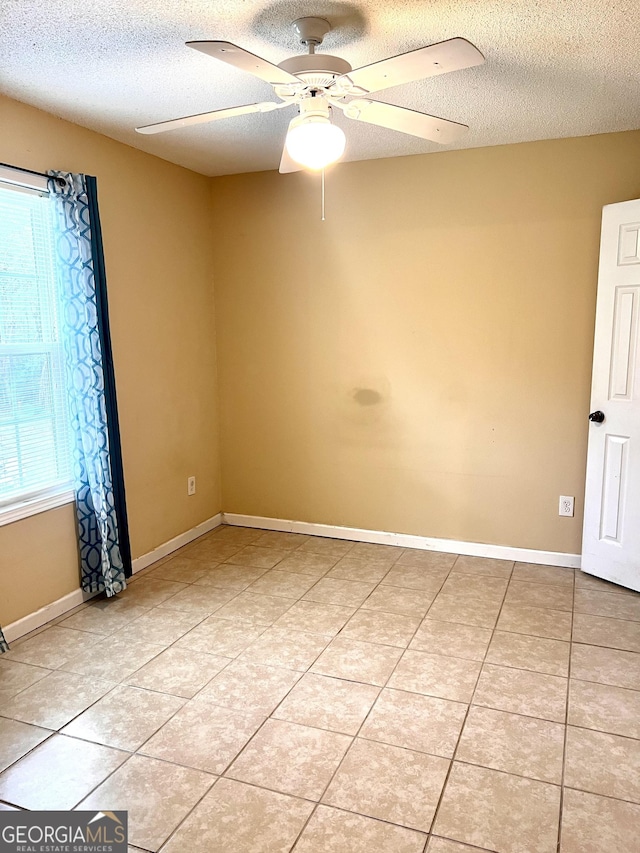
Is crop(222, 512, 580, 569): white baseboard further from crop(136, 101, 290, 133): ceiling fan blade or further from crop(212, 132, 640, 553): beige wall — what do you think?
crop(136, 101, 290, 133): ceiling fan blade

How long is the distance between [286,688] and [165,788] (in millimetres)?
632

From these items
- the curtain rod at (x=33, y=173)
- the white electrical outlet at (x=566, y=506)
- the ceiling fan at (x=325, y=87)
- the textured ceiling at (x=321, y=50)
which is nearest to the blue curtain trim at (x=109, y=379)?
the curtain rod at (x=33, y=173)

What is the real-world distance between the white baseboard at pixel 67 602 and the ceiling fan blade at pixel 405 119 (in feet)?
8.33

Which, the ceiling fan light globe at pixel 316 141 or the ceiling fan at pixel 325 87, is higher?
the ceiling fan at pixel 325 87

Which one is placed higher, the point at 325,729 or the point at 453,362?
the point at 453,362

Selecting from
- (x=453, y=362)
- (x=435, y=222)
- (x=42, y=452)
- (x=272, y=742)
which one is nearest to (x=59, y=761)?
(x=272, y=742)

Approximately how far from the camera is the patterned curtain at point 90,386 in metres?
2.92

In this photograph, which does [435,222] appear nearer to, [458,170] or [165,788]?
[458,170]

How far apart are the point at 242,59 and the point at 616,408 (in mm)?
2488

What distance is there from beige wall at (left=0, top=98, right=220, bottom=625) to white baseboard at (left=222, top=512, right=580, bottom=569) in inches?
13.5

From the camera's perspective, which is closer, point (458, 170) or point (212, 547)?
point (458, 170)

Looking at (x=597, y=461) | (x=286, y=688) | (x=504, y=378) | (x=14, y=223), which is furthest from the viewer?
(x=504, y=378)

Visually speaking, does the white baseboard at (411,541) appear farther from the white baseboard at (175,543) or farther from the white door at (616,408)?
the white door at (616,408)

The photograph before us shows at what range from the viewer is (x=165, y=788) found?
1.89 m
